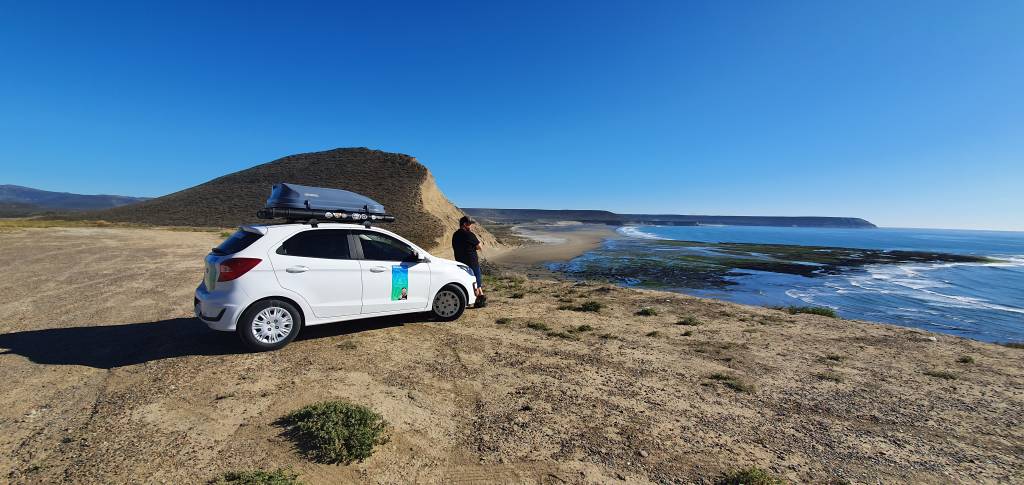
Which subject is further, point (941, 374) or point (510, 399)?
point (941, 374)

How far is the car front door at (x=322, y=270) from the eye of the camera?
5961 mm

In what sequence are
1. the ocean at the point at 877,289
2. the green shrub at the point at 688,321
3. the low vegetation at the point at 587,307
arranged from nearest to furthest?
1. the green shrub at the point at 688,321
2. the low vegetation at the point at 587,307
3. the ocean at the point at 877,289

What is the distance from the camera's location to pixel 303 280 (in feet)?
19.9

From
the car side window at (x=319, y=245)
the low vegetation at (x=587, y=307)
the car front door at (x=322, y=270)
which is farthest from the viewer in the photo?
the low vegetation at (x=587, y=307)

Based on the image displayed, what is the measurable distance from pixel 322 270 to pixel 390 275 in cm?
109

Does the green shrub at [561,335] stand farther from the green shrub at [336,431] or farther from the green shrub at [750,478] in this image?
the green shrub at [750,478]

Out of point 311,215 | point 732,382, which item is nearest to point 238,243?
point 311,215

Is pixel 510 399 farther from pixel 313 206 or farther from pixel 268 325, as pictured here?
pixel 313 206

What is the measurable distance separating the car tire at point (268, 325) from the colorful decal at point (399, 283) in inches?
→ 58.3

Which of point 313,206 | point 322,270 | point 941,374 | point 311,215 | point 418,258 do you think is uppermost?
point 313,206

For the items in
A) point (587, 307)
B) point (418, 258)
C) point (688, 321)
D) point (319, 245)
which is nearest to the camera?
point (319, 245)

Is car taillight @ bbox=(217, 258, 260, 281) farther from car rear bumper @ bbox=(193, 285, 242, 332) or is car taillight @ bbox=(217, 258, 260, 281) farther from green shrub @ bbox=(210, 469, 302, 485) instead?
green shrub @ bbox=(210, 469, 302, 485)

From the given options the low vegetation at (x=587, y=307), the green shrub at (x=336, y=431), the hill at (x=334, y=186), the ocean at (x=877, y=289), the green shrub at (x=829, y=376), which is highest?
the hill at (x=334, y=186)

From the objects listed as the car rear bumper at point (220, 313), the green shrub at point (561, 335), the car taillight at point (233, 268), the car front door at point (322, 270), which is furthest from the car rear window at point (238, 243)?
the green shrub at point (561, 335)
